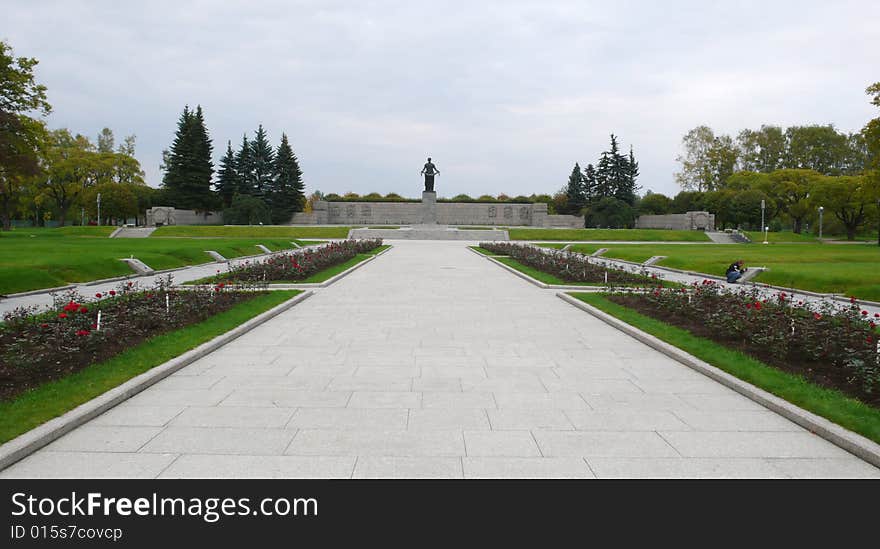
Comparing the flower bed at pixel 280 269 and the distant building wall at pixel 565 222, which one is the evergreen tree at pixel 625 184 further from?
the flower bed at pixel 280 269

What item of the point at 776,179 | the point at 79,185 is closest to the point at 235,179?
the point at 79,185

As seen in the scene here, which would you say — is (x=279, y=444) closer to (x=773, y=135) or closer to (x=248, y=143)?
(x=248, y=143)

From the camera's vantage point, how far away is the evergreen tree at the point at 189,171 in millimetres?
62312

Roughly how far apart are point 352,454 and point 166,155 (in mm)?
90902

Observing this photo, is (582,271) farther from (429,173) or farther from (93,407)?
(429,173)

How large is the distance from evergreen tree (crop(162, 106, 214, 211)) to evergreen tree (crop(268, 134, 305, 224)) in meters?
7.06

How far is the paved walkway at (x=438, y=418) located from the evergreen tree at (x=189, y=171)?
59.8 meters

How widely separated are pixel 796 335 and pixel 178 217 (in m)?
63.4

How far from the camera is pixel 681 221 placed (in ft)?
204

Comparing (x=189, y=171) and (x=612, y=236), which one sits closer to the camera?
(x=612, y=236)

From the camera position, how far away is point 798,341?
7.39m

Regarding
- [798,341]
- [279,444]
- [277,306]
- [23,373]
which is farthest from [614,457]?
[277,306]

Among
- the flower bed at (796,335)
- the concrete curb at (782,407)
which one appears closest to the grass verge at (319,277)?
the flower bed at (796,335)

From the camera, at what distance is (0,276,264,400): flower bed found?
5.88 meters
